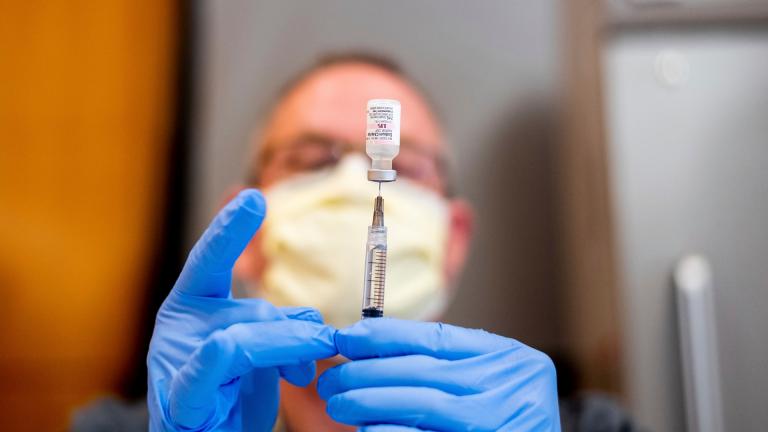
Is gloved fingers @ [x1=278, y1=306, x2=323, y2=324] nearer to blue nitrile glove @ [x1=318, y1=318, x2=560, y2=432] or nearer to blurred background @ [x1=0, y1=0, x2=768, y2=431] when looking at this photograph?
blue nitrile glove @ [x1=318, y1=318, x2=560, y2=432]

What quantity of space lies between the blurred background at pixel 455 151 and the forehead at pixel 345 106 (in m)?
0.36

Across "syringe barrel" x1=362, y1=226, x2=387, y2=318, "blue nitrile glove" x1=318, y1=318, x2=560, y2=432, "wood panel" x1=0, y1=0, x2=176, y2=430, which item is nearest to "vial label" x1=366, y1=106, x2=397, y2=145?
"syringe barrel" x1=362, y1=226, x2=387, y2=318

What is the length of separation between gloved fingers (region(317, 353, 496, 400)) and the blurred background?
691 mm

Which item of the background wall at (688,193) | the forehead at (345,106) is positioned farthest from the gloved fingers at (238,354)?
the background wall at (688,193)

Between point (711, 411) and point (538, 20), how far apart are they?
4.16ft

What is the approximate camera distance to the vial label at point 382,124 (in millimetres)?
612

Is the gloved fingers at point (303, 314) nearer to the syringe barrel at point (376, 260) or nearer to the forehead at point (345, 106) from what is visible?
the syringe barrel at point (376, 260)

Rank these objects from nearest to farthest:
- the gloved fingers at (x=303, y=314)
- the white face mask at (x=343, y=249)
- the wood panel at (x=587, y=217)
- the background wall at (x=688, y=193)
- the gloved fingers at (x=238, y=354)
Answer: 1. the gloved fingers at (x=238, y=354)
2. the gloved fingers at (x=303, y=314)
3. the white face mask at (x=343, y=249)
4. the background wall at (x=688, y=193)
5. the wood panel at (x=587, y=217)

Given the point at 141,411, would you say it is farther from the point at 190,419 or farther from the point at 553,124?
the point at 553,124

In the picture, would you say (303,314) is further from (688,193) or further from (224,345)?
(688,193)

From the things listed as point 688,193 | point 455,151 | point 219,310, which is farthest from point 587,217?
point 219,310

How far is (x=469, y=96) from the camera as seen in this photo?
174 centimetres

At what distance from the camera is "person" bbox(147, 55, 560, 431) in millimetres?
585

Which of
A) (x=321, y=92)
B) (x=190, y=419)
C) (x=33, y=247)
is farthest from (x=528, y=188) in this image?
(x=33, y=247)
